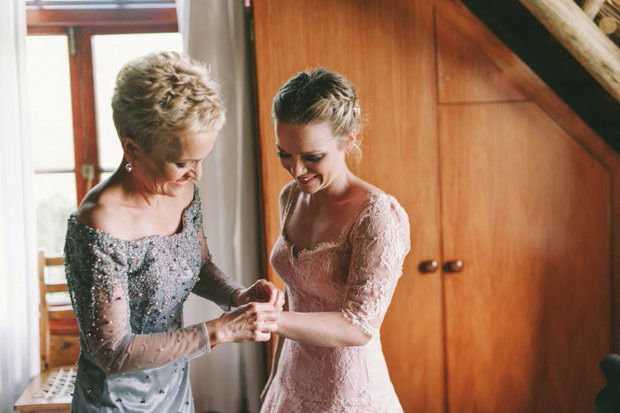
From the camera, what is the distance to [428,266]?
2758 millimetres

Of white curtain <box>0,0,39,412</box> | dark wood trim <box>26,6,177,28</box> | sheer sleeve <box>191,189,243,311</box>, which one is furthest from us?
dark wood trim <box>26,6,177,28</box>

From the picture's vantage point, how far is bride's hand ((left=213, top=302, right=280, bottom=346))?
1.50m

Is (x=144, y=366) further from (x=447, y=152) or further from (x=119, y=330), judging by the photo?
(x=447, y=152)

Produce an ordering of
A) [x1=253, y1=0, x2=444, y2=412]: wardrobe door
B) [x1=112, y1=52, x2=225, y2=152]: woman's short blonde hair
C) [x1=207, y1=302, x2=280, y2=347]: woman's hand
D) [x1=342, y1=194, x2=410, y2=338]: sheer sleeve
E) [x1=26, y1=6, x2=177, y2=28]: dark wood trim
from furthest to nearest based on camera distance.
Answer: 1. [x1=26, y1=6, x2=177, y2=28]: dark wood trim
2. [x1=253, y1=0, x2=444, y2=412]: wardrobe door
3. [x1=342, y1=194, x2=410, y2=338]: sheer sleeve
4. [x1=207, y1=302, x2=280, y2=347]: woman's hand
5. [x1=112, y1=52, x2=225, y2=152]: woman's short blonde hair

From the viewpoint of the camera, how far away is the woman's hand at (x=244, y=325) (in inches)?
58.7

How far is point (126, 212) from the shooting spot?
4.86 feet

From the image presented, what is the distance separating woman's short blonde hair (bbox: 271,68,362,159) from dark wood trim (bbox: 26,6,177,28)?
1.99m

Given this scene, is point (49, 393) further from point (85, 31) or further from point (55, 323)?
point (85, 31)

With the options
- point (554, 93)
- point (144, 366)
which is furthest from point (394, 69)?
point (144, 366)

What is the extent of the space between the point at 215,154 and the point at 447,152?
1.16m

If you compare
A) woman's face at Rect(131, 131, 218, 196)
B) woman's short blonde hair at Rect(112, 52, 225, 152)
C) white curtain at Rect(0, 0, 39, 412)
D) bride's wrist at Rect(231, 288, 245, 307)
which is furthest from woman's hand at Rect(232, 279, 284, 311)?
white curtain at Rect(0, 0, 39, 412)

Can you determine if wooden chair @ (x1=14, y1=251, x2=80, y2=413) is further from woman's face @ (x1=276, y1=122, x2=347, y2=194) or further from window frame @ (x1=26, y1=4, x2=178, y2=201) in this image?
woman's face @ (x1=276, y1=122, x2=347, y2=194)

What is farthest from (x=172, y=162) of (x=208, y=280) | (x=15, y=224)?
(x=15, y=224)

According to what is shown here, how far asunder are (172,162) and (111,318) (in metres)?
0.36
